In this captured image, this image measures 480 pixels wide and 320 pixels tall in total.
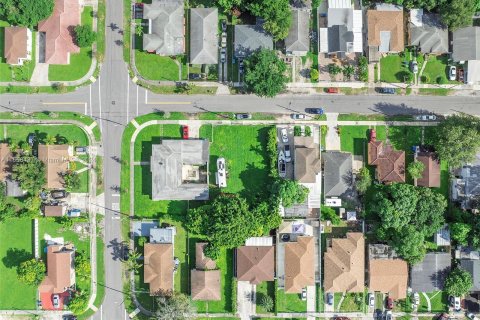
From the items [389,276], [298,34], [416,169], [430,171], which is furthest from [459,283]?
[298,34]

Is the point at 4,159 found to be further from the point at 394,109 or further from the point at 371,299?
the point at 394,109

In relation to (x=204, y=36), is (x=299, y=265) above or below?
below

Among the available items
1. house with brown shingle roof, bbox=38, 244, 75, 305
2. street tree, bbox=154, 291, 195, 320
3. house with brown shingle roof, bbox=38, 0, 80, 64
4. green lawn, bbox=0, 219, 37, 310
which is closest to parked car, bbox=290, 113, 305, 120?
street tree, bbox=154, 291, 195, 320

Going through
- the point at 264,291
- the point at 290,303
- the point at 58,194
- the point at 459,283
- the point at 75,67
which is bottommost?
the point at 290,303

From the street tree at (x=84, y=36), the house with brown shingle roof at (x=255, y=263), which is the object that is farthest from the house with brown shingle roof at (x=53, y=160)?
the house with brown shingle roof at (x=255, y=263)

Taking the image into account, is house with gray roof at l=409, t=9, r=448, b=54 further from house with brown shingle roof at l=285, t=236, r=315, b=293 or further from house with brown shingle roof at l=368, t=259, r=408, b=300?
house with brown shingle roof at l=285, t=236, r=315, b=293

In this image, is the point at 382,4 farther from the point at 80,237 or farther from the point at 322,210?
the point at 80,237

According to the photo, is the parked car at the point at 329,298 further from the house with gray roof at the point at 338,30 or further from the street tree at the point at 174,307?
the house with gray roof at the point at 338,30
